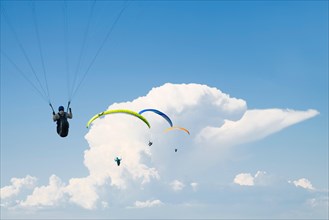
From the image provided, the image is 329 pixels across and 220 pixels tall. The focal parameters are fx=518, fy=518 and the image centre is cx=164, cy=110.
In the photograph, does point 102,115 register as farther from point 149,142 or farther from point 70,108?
point 149,142

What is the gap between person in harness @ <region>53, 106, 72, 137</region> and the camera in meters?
41.9

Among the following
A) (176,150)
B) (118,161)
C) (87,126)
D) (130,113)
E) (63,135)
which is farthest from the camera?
(176,150)

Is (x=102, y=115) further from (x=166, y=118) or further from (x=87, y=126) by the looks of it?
(x=166, y=118)

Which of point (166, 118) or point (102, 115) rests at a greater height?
point (166, 118)

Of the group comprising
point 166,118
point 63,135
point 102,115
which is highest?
point 166,118

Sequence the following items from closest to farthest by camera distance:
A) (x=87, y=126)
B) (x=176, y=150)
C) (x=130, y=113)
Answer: (x=87, y=126), (x=130, y=113), (x=176, y=150)

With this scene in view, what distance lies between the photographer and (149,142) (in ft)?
195

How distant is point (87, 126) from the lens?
154ft

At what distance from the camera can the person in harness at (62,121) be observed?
41.9m

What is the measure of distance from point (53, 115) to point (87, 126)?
5.16 meters

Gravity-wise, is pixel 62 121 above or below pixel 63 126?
above

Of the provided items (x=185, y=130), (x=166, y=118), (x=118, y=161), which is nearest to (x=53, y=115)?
(x=118, y=161)

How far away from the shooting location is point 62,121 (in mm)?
41906

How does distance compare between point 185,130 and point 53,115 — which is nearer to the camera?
point 53,115
